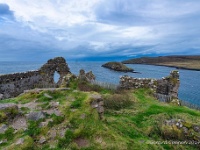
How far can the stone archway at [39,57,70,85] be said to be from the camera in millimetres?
28672

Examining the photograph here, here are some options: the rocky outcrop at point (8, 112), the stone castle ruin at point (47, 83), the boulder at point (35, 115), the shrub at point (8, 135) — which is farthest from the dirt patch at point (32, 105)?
the stone castle ruin at point (47, 83)

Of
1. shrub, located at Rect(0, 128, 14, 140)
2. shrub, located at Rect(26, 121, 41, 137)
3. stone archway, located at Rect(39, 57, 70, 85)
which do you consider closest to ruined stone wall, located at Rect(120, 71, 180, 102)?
stone archway, located at Rect(39, 57, 70, 85)

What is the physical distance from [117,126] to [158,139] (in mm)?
2523

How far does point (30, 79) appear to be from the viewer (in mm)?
26188

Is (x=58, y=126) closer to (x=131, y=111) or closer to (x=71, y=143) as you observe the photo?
(x=71, y=143)

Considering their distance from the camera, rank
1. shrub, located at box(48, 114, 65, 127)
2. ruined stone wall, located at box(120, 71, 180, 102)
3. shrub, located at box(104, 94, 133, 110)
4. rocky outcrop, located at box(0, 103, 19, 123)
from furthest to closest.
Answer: ruined stone wall, located at box(120, 71, 180, 102) → shrub, located at box(104, 94, 133, 110) → rocky outcrop, located at box(0, 103, 19, 123) → shrub, located at box(48, 114, 65, 127)

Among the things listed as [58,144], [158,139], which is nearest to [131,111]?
[158,139]

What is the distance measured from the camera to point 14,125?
10.7 m

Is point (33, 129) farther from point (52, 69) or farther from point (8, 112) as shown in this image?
point (52, 69)

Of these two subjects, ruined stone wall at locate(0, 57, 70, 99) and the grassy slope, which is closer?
the grassy slope

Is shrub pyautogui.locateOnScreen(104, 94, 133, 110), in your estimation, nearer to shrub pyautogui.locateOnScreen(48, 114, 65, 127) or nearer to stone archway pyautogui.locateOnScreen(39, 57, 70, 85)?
shrub pyautogui.locateOnScreen(48, 114, 65, 127)

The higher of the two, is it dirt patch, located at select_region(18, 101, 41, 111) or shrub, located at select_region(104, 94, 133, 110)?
dirt patch, located at select_region(18, 101, 41, 111)

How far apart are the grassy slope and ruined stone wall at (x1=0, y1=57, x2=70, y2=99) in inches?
358

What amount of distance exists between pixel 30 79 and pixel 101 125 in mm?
17431
